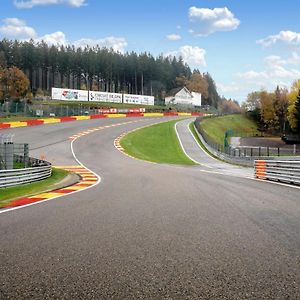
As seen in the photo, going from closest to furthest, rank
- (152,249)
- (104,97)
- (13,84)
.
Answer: (152,249)
(13,84)
(104,97)

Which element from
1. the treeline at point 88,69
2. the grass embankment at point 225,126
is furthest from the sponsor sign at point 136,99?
the treeline at point 88,69

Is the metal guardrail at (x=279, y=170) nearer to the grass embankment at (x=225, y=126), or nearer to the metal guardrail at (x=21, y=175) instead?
the metal guardrail at (x=21, y=175)

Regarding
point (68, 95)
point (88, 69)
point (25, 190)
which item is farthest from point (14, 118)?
point (88, 69)

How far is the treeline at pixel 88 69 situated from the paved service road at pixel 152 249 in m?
138

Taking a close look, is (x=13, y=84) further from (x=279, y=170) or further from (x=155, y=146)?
(x=279, y=170)

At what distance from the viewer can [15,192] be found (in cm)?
1495

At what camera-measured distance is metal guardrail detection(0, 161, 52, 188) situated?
16.1 m

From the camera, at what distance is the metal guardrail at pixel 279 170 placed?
1744 cm

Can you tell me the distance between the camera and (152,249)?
245 inches

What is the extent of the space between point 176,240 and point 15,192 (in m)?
9.53

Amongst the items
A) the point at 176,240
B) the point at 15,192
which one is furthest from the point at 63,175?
the point at 176,240

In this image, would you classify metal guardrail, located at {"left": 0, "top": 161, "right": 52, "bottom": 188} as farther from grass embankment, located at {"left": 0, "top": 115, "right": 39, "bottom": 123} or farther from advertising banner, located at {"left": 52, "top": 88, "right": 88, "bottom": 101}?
advertising banner, located at {"left": 52, "top": 88, "right": 88, "bottom": 101}

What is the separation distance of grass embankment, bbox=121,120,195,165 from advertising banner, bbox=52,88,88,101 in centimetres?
4266

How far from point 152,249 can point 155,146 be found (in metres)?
41.3
